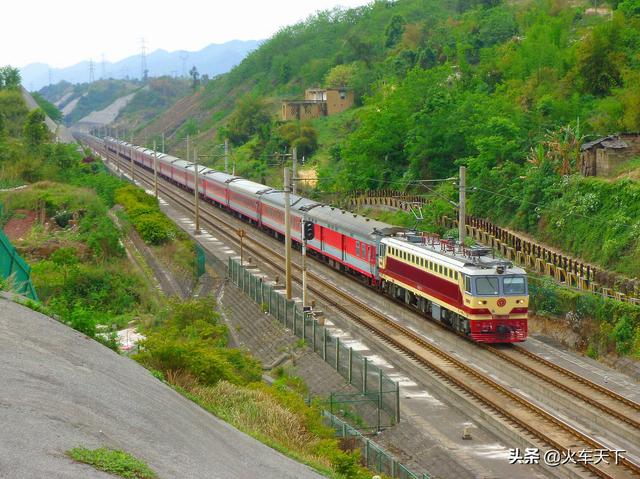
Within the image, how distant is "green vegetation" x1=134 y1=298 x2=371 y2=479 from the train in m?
8.30

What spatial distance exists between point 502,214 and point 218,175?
3589 centimetres

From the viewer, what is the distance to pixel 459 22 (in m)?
120

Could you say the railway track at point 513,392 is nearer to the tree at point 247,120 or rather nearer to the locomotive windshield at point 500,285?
the locomotive windshield at point 500,285

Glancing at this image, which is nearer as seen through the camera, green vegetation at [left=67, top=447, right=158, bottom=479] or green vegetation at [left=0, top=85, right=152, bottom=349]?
green vegetation at [left=67, top=447, right=158, bottom=479]

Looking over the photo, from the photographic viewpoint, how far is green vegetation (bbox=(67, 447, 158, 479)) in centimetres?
1165

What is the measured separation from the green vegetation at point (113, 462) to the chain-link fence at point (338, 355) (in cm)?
1332

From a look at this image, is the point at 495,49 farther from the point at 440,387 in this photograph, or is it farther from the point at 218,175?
the point at 440,387

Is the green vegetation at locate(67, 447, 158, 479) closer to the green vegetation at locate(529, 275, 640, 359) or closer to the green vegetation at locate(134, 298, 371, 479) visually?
the green vegetation at locate(134, 298, 371, 479)

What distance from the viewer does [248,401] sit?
70.6 ft

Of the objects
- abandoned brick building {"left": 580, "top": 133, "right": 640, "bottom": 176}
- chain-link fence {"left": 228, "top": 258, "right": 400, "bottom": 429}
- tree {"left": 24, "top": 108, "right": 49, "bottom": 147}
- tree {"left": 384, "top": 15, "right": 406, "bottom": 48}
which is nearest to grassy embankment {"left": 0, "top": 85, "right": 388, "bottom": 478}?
tree {"left": 24, "top": 108, "right": 49, "bottom": 147}

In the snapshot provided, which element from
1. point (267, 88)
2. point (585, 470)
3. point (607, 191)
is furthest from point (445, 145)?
point (267, 88)

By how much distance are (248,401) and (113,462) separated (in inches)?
388

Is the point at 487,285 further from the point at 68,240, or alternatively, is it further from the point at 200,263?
the point at 68,240

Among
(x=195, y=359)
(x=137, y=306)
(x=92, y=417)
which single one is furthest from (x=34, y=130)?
(x=92, y=417)
